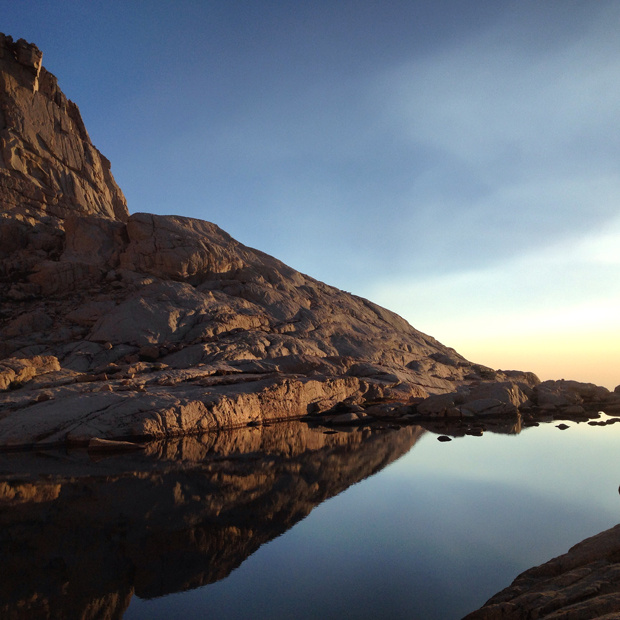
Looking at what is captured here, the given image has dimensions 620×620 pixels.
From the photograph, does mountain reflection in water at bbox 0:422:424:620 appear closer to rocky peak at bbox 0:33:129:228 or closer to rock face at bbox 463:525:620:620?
rock face at bbox 463:525:620:620

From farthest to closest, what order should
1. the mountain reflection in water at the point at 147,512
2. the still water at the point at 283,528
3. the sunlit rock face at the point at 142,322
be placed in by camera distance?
the sunlit rock face at the point at 142,322
the mountain reflection in water at the point at 147,512
the still water at the point at 283,528

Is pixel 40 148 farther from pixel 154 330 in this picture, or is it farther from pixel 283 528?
pixel 283 528

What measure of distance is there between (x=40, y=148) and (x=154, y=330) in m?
34.8

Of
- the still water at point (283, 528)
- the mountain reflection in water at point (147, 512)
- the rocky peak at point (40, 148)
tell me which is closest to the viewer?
the still water at point (283, 528)

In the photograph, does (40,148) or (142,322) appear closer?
(142,322)

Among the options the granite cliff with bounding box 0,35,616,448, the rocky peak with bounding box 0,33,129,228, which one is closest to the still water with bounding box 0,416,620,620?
the granite cliff with bounding box 0,35,616,448

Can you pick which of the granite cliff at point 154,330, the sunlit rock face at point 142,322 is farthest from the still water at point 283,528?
the granite cliff at point 154,330

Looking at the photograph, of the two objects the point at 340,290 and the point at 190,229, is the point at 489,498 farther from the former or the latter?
the point at 340,290

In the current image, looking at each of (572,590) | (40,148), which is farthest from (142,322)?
(40,148)

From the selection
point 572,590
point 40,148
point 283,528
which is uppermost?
point 40,148

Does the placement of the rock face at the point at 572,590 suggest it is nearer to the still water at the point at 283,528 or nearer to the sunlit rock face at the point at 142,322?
the still water at the point at 283,528

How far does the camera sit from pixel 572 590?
5801 millimetres

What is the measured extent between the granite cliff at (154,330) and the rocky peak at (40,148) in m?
0.17

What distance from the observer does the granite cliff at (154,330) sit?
22.7 meters
